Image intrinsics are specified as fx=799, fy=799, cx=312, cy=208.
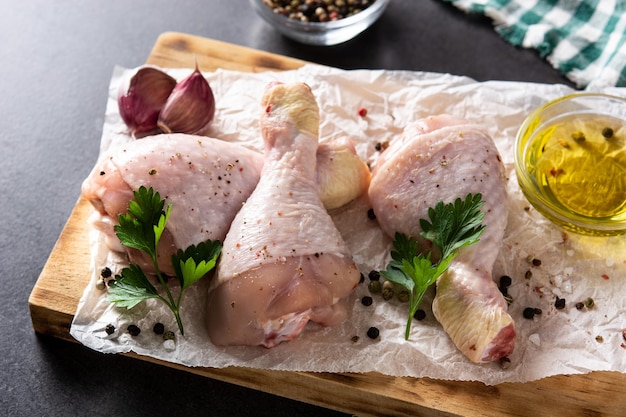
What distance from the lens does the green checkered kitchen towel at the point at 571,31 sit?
404 cm

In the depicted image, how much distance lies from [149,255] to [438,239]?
3.55ft

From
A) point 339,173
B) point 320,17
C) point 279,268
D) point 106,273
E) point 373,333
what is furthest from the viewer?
point 320,17

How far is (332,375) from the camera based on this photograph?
293 centimetres

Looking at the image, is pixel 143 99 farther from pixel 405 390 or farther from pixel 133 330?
pixel 405 390

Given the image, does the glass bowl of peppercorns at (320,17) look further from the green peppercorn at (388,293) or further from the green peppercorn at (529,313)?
the green peppercorn at (529,313)

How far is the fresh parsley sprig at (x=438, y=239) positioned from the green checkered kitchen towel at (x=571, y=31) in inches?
53.8

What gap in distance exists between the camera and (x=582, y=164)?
3.50 m

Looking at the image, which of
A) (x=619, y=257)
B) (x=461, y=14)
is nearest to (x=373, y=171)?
A: (x=619, y=257)

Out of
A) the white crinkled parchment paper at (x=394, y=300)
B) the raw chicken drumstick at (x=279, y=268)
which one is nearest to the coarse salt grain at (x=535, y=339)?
the white crinkled parchment paper at (x=394, y=300)

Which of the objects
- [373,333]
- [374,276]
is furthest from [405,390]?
[374,276]

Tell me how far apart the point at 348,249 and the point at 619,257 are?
1.13 m

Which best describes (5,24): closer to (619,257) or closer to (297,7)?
(297,7)

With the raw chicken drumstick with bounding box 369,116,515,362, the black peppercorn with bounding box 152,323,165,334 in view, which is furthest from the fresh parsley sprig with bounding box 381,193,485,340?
the black peppercorn with bounding box 152,323,165,334

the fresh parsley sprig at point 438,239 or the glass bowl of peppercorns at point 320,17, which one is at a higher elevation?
the glass bowl of peppercorns at point 320,17
